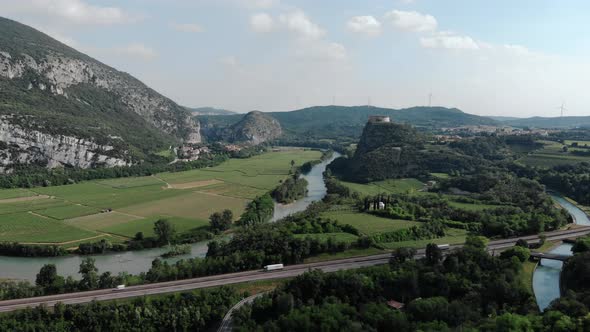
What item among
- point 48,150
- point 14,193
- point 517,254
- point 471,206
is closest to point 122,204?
point 14,193

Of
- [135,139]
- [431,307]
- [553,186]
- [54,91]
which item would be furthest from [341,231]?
[54,91]

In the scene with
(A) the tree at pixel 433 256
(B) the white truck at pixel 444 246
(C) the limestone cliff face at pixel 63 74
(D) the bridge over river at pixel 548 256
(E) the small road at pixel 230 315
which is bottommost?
(E) the small road at pixel 230 315

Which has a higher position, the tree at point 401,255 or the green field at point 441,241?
the tree at point 401,255

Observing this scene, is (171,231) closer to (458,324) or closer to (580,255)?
(458,324)

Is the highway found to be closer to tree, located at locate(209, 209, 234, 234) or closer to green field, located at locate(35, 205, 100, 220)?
tree, located at locate(209, 209, 234, 234)

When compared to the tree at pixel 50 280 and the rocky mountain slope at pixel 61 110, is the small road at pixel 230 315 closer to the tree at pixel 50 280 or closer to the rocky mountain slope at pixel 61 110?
the tree at pixel 50 280

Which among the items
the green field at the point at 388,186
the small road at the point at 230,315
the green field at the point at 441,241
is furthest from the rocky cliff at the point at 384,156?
the small road at the point at 230,315

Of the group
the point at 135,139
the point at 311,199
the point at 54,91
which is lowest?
the point at 311,199
